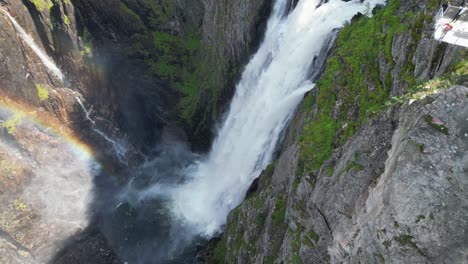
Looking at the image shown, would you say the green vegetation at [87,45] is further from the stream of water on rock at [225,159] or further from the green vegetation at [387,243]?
the green vegetation at [387,243]

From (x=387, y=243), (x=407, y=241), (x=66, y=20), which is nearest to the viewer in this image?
(x=407, y=241)

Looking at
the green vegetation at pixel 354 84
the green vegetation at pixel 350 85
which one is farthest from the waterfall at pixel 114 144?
the green vegetation at pixel 350 85

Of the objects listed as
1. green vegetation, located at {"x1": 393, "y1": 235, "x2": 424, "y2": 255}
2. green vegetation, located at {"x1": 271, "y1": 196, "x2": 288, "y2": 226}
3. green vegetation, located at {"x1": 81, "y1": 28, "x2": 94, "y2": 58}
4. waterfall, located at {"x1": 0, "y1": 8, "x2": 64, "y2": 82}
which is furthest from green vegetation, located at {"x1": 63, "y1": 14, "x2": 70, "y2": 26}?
green vegetation, located at {"x1": 393, "y1": 235, "x2": 424, "y2": 255}

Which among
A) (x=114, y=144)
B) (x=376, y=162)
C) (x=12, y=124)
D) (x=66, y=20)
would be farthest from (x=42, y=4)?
(x=376, y=162)

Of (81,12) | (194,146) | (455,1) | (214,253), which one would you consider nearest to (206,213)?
(214,253)

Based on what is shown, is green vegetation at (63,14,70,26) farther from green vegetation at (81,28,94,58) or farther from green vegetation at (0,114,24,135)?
green vegetation at (0,114,24,135)

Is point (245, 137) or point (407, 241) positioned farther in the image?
point (245, 137)

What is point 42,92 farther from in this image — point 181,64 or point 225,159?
point 225,159
